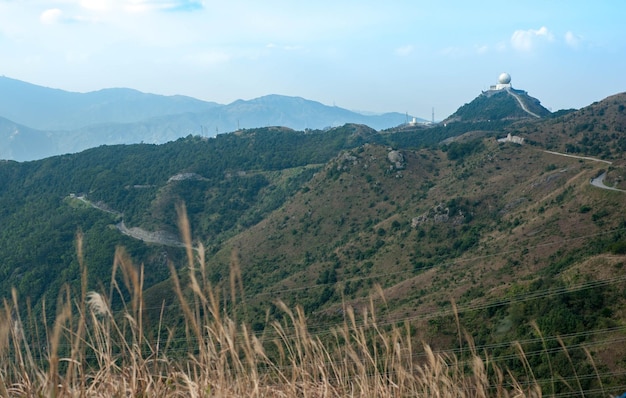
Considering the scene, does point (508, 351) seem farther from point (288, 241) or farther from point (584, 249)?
point (288, 241)

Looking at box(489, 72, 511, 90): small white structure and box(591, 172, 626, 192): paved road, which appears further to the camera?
box(489, 72, 511, 90): small white structure

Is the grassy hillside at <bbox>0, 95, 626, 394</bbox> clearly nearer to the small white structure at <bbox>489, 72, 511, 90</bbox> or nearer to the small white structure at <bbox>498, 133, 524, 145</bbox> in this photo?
the small white structure at <bbox>498, 133, 524, 145</bbox>

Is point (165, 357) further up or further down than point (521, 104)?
further down

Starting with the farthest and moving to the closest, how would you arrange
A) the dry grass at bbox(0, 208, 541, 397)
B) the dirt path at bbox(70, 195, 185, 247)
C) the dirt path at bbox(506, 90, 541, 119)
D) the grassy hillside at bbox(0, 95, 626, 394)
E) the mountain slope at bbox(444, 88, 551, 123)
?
the mountain slope at bbox(444, 88, 551, 123)
the dirt path at bbox(506, 90, 541, 119)
the dirt path at bbox(70, 195, 185, 247)
the grassy hillside at bbox(0, 95, 626, 394)
the dry grass at bbox(0, 208, 541, 397)

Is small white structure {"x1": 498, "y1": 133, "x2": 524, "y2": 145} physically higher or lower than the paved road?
higher

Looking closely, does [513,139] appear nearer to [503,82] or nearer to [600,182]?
[600,182]

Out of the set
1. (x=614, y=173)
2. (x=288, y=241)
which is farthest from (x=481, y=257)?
(x=288, y=241)

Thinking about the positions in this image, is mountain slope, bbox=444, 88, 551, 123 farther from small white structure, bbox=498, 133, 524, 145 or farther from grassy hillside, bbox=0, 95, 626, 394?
small white structure, bbox=498, 133, 524, 145

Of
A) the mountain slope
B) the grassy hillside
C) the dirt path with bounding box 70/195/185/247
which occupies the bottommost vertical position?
the dirt path with bounding box 70/195/185/247

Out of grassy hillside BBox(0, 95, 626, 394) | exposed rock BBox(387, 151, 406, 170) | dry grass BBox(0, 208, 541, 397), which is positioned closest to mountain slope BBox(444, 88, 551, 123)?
grassy hillside BBox(0, 95, 626, 394)

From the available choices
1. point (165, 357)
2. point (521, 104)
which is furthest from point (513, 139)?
point (521, 104)

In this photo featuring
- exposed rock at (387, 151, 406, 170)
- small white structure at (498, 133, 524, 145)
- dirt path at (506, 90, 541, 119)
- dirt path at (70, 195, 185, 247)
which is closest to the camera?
small white structure at (498, 133, 524, 145)

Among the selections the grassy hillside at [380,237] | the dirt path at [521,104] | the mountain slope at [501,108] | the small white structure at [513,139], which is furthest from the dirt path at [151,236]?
the dirt path at [521,104]
